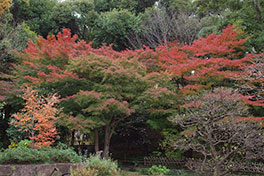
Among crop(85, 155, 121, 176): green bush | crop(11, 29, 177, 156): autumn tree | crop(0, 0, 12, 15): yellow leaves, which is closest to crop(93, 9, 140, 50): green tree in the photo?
crop(0, 0, 12, 15): yellow leaves

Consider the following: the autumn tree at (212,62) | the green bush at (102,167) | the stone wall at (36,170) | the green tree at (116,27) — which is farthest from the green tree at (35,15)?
the green bush at (102,167)

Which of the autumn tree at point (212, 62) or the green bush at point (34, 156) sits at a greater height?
the autumn tree at point (212, 62)

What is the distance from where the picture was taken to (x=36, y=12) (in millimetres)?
19391

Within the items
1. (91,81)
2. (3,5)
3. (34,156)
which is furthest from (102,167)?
(3,5)

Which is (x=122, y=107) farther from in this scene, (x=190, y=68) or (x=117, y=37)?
(x=117, y=37)

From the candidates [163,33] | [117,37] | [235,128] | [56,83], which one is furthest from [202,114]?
[117,37]

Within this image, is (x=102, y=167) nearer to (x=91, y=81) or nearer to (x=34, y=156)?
(x=34, y=156)

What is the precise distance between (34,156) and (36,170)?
406 millimetres

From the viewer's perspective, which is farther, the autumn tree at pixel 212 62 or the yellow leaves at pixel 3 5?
the yellow leaves at pixel 3 5

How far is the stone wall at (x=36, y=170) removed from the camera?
217 inches

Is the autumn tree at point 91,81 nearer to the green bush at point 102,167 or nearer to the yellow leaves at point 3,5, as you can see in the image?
the green bush at point 102,167

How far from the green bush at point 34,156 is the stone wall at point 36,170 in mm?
285

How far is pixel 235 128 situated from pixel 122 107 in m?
3.80

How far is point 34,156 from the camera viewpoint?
609 centimetres
